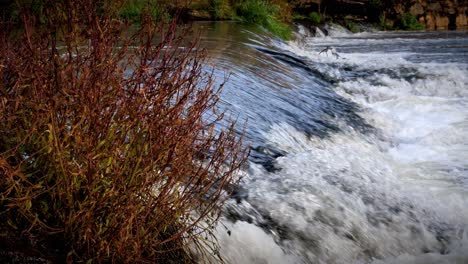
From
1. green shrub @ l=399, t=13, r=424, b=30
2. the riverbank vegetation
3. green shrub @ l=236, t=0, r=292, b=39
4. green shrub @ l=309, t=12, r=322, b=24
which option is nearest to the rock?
green shrub @ l=399, t=13, r=424, b=30

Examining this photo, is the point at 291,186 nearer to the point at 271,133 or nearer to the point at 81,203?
the point at 271,133

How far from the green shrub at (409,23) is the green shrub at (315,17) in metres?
3.71

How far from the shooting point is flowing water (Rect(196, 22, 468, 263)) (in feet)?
10.6

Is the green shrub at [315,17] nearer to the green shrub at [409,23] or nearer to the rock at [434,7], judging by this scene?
the green shrub at [409,23]

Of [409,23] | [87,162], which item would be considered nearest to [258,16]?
[409,23]

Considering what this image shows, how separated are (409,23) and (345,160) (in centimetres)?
1784

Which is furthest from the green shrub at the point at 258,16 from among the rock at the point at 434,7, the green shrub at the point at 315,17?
the rock at the point at 434,7

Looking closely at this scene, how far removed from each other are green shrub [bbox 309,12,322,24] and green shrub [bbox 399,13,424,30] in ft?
12.2

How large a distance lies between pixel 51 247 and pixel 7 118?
594 mm

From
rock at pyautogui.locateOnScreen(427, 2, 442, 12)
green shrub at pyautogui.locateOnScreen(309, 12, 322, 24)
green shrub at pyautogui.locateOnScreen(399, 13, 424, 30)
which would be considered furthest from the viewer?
rock at pyautogui.locateOnScreen(427, 2, 442, 12)

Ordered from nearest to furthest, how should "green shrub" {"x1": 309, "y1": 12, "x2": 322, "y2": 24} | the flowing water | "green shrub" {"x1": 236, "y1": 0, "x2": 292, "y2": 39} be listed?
the flowing water, "green shrub" {"x1": 236, "y1": 0, "x2": 292, "y2": 39}, "green shrub" {"x1": 309, "y1": 12, "x2": 322, "y2": 24}

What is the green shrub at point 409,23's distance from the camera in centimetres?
2083

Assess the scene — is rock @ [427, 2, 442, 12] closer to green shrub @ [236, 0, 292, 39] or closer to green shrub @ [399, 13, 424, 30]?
green shrub @ [399, 13, 424, 30]

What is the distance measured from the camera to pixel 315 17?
19.2 metres
